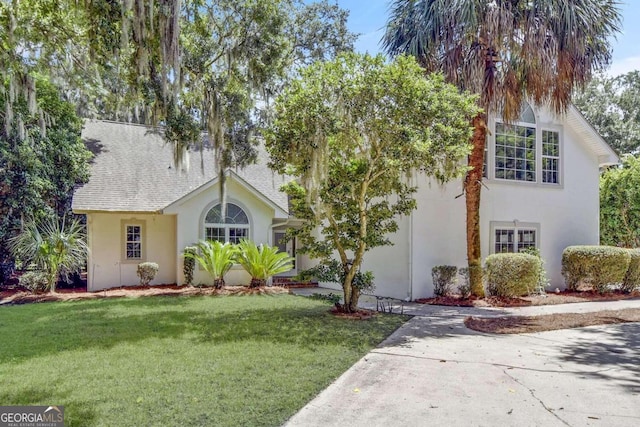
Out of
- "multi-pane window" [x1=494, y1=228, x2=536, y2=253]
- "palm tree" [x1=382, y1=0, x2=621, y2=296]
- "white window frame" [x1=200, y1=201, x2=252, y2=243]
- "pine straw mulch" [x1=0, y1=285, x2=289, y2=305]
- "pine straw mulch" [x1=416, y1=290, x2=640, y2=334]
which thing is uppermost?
"palm tree" [x1=382, y1=0, x2=621, y2=296]

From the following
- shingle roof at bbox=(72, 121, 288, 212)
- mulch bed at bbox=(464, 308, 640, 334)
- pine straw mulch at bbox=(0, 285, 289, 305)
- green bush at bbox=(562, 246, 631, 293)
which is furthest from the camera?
shingle roof at bbox=(72, 121, 288, 212)

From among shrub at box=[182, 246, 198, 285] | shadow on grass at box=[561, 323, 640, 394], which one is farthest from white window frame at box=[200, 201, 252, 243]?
shadow on grass at box=[561, 323, 640, 394]

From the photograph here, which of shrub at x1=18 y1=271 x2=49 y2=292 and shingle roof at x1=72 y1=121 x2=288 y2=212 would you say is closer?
shrub at x1=18 y1=271 x2=49 y2=292

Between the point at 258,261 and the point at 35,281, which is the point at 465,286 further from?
the point at 35,281

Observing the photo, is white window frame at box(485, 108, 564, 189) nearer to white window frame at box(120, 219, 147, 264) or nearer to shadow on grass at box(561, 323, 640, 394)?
shadow on grass at box(561, 323, 640, 394)

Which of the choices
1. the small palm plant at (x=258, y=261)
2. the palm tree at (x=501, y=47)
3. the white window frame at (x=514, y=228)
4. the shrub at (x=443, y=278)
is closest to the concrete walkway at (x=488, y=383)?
the shrub at (x=443, y=278)

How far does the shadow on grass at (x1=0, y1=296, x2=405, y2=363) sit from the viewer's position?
279 inches

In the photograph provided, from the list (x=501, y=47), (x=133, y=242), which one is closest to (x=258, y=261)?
(x=133, y=242)

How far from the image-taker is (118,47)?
306 inches

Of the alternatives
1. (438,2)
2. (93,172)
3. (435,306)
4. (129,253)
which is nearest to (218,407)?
(435,306)

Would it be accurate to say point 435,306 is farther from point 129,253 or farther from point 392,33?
point 129,253

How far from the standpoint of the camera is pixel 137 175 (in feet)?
53.6

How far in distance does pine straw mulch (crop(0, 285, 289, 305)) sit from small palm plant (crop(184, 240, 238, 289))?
1.48 ft

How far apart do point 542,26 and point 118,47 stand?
9163 millimetres
